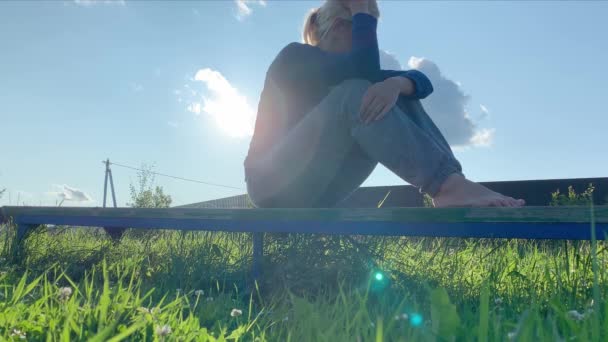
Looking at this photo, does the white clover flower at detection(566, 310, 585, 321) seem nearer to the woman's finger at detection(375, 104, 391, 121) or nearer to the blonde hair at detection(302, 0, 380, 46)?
the woman's finger at detection(375, 104, 391, 121)

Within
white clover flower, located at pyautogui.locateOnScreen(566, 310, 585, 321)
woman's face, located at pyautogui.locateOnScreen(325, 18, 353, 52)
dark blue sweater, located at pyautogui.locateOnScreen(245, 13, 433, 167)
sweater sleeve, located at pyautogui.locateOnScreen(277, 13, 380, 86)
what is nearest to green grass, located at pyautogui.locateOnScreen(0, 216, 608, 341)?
white clover flower, located at pyautogui.locateOnScreen(566, 310, 585, 321)

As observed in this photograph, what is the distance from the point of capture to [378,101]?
2059 mm

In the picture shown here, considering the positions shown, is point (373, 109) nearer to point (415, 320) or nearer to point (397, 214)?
point (397, 214)

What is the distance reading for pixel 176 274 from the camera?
2.51 m

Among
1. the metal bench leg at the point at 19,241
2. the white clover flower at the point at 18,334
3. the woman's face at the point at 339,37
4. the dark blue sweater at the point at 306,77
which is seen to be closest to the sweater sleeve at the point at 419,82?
the dark blue sweater at the point at 306,77

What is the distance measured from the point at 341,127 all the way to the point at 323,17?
76 cm

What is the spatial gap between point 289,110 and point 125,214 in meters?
1.16

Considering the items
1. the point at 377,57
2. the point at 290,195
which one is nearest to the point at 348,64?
the point at 377,57

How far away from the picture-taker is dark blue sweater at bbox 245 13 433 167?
2.41 m

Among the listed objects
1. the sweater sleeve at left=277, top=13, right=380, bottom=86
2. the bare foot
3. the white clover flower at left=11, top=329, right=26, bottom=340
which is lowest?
the white clover flower at left=11, top=329, right=26, bottom=340

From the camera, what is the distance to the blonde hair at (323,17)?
264cm

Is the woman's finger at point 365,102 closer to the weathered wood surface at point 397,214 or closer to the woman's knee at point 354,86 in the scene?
the woman's knee at point 354,86

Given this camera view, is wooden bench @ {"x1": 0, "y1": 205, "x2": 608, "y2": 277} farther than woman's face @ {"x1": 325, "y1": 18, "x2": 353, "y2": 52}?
No

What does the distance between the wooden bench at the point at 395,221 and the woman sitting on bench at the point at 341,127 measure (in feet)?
0.60
